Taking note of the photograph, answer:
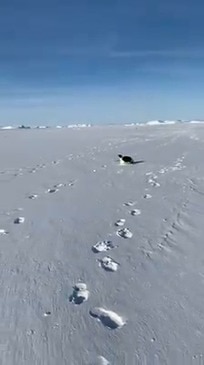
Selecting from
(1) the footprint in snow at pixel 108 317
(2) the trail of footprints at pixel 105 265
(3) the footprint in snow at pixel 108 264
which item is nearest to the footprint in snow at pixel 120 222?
(2) the trail of footprints at pixel 105 265

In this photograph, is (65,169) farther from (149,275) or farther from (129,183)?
(149,275)

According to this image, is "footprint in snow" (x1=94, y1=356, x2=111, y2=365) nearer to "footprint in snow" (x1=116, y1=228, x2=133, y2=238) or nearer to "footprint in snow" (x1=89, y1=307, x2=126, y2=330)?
"footprint in snow" (x1=89, y1=307, x2=126, y2=330)

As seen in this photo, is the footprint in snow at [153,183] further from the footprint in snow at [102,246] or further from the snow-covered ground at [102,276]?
the footprint in snow at [102,246]

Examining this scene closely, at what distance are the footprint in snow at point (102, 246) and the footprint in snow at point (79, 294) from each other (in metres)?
0.91

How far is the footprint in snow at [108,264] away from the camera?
14.1 ft

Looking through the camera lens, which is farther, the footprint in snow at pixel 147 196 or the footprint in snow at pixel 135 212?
the footprint in snow at pixel 147 196

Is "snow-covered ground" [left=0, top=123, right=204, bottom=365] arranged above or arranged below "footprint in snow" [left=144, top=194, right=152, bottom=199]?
above

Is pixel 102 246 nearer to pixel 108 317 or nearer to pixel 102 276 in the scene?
pixel 102 276

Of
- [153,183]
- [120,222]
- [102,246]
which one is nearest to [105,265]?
[102,246]

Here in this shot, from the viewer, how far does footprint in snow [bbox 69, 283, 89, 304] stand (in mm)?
3637

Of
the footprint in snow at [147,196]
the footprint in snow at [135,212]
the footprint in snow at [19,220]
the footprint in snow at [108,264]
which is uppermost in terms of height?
the footprint in snow at [108,264]

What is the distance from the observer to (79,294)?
375 cm

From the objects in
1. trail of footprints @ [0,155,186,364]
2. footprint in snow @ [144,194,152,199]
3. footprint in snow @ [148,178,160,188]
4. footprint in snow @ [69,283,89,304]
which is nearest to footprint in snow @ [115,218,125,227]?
trail of footprints @ [0,155,186,364]

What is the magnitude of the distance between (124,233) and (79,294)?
175 cm
